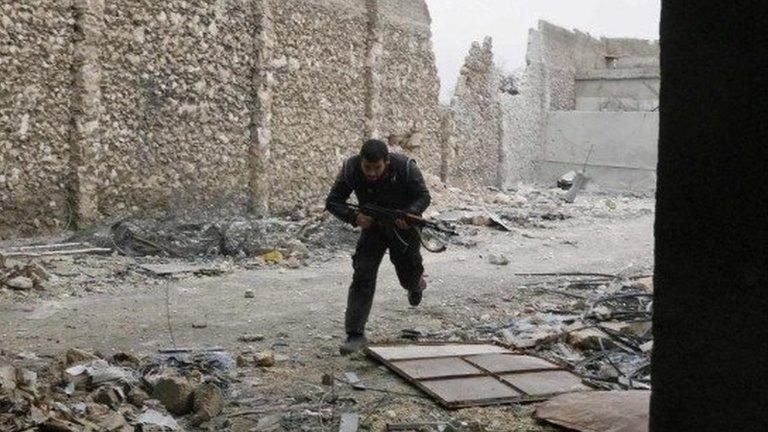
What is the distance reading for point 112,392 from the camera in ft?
12.4

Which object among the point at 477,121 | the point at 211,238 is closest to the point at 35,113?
the point at 211,238

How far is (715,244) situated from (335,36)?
12.2 m

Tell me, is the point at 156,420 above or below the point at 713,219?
below

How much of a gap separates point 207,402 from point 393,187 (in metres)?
2.00

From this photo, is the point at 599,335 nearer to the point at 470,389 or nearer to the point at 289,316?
the point at 470,389

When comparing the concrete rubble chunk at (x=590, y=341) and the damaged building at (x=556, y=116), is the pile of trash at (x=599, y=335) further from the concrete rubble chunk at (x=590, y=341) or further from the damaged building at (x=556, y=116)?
the damaged building at (x=556, y=116)

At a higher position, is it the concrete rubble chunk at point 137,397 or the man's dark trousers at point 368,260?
the man's dark trousers at point 368,260

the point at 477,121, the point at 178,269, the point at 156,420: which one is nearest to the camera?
the point at 156,420

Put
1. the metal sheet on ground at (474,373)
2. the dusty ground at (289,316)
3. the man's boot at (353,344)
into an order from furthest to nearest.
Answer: the man's boot at (353,344) < the metal sheet on ground at (474,373) < the dusty ground at (289,316)

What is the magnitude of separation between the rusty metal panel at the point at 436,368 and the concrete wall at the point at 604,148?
58.8 ft

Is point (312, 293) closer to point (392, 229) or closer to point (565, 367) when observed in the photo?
point (392, 229)

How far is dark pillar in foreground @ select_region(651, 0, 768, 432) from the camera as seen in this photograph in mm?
1338

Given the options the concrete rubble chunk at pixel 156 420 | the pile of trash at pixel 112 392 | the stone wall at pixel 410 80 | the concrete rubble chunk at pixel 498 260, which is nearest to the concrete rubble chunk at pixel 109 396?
the pile of trash at pixel 112 392

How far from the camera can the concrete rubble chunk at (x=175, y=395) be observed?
378 centimetres
